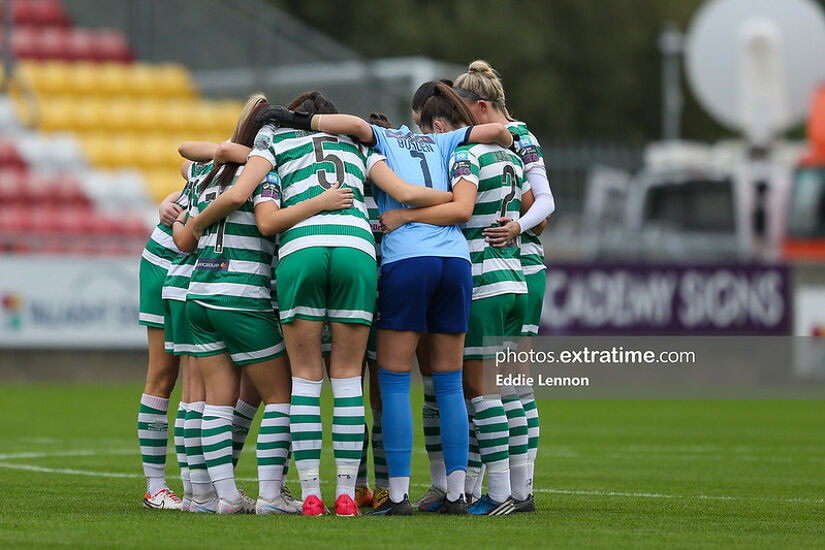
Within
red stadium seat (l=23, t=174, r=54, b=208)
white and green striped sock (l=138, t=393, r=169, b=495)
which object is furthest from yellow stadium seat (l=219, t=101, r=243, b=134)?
white and green striped sock (l=138, t=393, r=169, b=495)

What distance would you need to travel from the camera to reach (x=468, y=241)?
730 cm

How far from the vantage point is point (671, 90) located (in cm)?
4853

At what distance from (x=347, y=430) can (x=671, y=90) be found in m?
43.1

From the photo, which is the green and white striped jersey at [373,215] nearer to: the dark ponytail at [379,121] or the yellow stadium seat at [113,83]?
the dark ponytail at [379,121]

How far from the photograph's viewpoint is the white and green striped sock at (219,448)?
23.0ft

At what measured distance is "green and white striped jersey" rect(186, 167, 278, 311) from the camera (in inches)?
274

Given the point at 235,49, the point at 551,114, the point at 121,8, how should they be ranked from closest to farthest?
1. the point at 235,49
2. the point at 121,8
3. the point at 551,114

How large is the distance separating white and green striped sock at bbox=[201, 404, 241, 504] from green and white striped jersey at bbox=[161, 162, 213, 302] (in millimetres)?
591

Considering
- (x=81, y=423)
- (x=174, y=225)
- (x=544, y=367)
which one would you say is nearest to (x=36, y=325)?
(x=81, y=423)

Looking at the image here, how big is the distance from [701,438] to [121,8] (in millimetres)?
17675

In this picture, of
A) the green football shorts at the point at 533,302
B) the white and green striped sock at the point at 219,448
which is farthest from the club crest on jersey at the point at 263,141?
the green football shorts at the point at 533,302

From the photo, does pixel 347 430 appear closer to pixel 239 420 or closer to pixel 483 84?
pixel 239 420

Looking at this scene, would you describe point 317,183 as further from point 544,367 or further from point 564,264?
point 564,264
